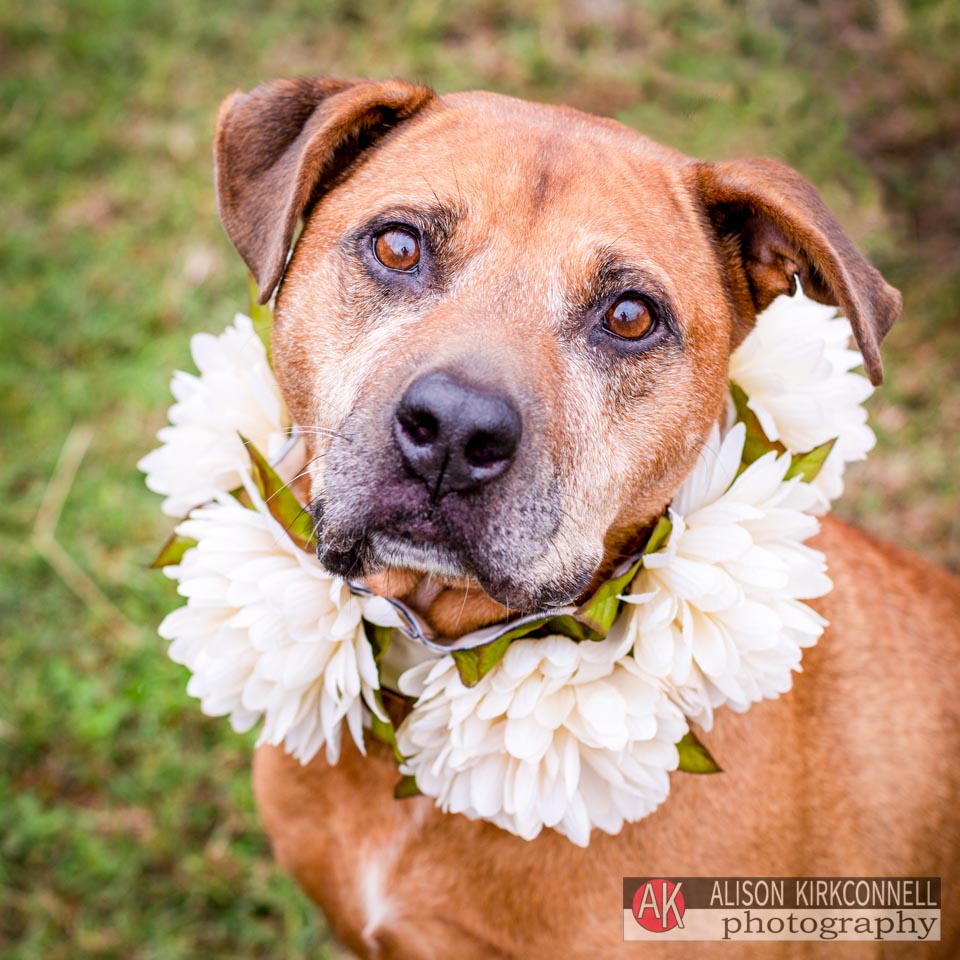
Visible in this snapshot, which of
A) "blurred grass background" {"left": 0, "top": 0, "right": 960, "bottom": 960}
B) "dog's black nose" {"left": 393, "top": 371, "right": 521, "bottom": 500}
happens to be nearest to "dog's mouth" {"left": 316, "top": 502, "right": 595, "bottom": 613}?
"dog's black nose" {"left": 393, "top": 371, "right": 521, "bottom": 500}

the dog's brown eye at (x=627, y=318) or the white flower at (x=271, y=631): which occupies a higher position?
the dog's brown eye at (x=627, y=318)

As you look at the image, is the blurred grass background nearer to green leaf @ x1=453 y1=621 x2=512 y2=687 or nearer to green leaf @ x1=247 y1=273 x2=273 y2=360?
green leaf @ x1=453 y1=621 x2=512 y2=687

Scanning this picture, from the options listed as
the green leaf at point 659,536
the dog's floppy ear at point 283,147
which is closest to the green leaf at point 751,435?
the green leaf at point 659,536

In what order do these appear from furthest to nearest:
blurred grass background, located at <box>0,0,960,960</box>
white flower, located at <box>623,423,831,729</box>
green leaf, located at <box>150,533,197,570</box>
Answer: blurred grass background, located at <box>0,0,960,960</box> < green leaf, located at <box>150,533,197,570</box> < white flower, located at <box>623,423,831,729</box>

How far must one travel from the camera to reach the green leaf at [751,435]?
2975 millimetres

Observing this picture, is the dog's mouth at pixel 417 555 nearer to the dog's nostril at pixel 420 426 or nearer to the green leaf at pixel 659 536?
the dog's nostril at pixel 420 426

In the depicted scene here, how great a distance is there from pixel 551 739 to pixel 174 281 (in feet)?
15.0

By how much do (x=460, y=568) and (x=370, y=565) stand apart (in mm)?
239

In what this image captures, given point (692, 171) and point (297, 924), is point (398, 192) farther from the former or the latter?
point (297, 924)

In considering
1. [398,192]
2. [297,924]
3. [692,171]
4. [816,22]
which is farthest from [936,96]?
[297,924]

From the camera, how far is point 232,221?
280 centimetres

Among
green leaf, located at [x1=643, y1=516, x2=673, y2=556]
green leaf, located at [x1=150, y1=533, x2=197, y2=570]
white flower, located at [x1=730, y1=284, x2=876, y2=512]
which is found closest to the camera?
green leaf, located at [x1=643, y1=516, x2=673, y2=556]

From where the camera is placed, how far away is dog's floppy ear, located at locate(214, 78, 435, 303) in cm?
267

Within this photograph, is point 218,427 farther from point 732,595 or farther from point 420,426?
point 732,595
